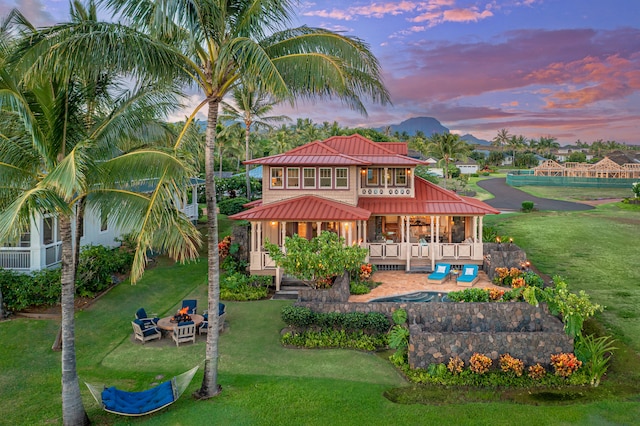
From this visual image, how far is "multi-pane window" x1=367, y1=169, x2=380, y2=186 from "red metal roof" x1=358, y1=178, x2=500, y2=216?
944 mm

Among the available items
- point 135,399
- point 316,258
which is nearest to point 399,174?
point 316,258

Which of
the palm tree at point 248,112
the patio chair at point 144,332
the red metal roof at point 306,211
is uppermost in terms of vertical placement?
the palm tree at point 248,112

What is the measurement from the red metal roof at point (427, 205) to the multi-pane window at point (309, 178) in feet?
8.98

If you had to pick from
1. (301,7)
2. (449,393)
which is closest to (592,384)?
(449,393)

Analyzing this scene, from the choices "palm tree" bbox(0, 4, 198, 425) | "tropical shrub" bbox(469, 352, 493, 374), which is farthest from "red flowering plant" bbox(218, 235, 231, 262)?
"tropical shrub" bbox(469, 352, 493, 374)

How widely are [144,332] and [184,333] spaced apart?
4.41 feet

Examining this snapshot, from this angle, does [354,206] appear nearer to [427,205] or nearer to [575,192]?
[427,205]

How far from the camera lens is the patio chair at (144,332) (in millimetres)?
13977

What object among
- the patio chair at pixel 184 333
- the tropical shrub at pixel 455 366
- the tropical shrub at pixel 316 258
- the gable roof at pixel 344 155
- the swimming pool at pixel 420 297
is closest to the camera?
the tropical shrub at pixel 455 366

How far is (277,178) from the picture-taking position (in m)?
21.4

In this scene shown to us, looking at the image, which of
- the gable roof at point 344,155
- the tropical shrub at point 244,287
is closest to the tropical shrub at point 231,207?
the gable roof at point 344,155

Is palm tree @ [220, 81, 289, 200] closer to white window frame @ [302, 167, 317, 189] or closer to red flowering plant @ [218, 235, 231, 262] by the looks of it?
red flowering plant @ [218, 235, 231, 262]

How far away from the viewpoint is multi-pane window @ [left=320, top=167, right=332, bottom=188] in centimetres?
2120

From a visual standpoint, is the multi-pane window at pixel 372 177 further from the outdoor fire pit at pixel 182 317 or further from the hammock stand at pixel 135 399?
the hammock stand at pixel 135 399
